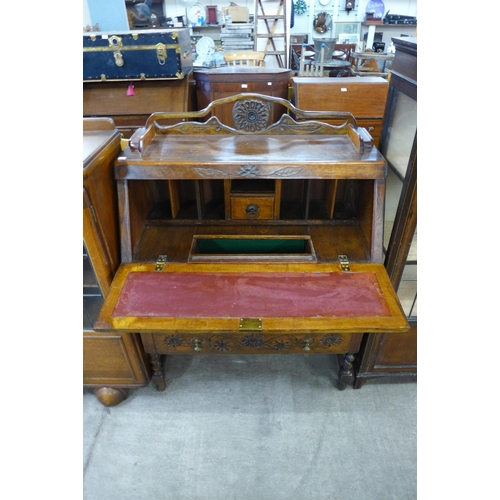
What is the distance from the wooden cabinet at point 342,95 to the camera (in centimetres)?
236

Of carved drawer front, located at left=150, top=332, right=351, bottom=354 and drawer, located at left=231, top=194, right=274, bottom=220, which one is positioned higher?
drawer, located at left=231, top=194, right=274, bottom=220

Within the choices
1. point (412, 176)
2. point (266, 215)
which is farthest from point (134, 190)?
point (412, 176)

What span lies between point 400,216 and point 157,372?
3.95 ft

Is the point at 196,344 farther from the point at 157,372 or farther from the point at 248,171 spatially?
the point at 248,171

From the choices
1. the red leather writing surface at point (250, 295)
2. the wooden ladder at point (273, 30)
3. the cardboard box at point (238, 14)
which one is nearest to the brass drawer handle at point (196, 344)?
the red leather writing surface at point (250, 295)

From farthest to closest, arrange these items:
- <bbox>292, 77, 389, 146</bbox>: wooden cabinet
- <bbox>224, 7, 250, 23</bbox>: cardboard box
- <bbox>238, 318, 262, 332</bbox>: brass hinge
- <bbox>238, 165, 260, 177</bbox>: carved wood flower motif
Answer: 1. <bbox>224, 7, 250, 23</bbox>: cardboard box
2. <bbox>292, 77, 389, 146</bbox>: wooden cabinet
3. <bbox>238, 165, 260, 177</bbox>: carved wood flower motif
4. <bbox>238, 318, 262, 332</bbox>: brass hinge

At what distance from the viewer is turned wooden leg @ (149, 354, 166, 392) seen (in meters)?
1.52

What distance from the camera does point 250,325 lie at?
1.05 meters

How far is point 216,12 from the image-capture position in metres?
5.46

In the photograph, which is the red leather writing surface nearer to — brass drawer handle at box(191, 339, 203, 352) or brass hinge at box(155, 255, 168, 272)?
brass hinge at box(155, 255, 168, 272)

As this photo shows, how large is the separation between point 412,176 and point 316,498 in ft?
3.98

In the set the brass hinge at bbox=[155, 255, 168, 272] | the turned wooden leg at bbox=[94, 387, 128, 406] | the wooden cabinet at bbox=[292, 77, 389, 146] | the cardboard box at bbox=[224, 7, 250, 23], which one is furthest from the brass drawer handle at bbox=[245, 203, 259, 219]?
the cardboard box at bbox=[224, 7, 250, 23]

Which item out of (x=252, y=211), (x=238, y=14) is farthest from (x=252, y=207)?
(x=238, y=14)

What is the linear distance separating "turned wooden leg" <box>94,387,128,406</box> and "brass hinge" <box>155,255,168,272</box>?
0.70 meters
